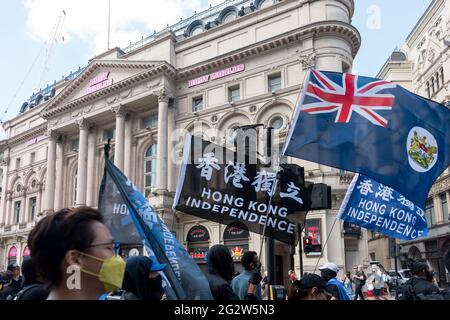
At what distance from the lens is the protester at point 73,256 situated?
2205 mm

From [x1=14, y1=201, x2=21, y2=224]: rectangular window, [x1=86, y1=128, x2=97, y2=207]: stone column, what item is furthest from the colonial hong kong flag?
[x1=14, y1=201, x2=21, y2=224]: rectangular window

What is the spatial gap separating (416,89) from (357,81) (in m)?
40.9

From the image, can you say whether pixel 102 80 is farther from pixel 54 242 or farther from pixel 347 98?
pixel 54 242

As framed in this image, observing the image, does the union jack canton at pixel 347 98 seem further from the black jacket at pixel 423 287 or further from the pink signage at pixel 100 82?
the pink signage at pixel 100 82

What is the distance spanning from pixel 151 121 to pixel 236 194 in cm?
2780

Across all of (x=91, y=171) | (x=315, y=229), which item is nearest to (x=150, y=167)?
(x=91, y=171)

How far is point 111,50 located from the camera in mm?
35562

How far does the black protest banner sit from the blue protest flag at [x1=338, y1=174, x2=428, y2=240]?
999mm

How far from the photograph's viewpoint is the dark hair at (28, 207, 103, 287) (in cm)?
220

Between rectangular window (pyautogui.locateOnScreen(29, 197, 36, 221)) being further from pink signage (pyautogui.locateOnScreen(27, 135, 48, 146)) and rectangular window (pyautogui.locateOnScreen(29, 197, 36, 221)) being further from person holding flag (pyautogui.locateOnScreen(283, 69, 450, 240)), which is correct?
person holding flag (pyautogui.locateOnScreen(283, 69, 450, 240))

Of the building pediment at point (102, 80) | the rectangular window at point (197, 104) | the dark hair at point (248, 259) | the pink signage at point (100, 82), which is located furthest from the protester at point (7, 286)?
the pink signage at point (100, 82)
